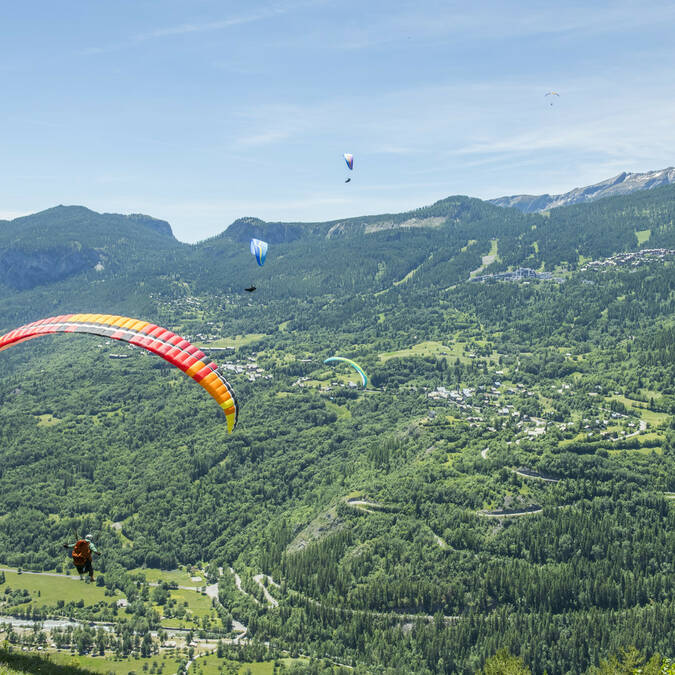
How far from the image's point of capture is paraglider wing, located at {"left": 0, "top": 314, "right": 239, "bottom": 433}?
163 feet

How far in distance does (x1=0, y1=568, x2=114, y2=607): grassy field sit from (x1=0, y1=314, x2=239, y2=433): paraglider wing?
126 metres

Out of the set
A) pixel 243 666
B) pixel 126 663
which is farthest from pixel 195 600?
pixel 243 666

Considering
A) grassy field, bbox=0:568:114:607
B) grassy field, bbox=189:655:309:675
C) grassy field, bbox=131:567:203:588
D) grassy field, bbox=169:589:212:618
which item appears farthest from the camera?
grassy field, bbox=131:567:203:588

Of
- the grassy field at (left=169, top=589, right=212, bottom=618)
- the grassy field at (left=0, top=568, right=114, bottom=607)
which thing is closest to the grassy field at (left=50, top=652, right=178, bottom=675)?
the grassy field at (left=169, top=589, right=212, bottom=618)

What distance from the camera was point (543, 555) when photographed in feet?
438

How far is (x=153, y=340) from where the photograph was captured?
169 feet

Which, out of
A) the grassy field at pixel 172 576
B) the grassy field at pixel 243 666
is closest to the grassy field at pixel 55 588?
the grassy field at pixel 172 576

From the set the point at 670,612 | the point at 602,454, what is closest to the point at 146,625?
the point at 670,612

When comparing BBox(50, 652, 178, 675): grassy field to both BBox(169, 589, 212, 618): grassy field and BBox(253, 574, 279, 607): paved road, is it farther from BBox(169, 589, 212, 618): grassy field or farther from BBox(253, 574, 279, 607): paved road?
BBox(253, 574, 279, 607): paved road

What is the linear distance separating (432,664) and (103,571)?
99038 millimetres

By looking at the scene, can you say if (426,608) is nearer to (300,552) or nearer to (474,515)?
(474,515)

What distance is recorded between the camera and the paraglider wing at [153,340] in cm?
4962

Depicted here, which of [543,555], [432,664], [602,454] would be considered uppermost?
[602,454]

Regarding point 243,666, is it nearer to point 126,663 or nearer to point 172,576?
point 126,663
